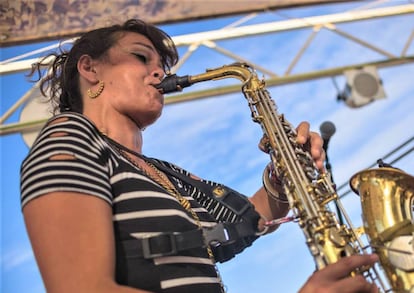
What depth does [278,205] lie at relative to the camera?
1.76m

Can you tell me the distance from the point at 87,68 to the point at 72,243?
2.53 ft

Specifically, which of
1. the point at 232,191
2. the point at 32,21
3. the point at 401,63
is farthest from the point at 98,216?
the point at 401,63

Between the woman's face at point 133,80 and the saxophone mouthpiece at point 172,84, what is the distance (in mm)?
17

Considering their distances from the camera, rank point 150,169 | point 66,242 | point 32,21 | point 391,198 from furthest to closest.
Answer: point 32,21 → point 150,169 → point 391,198 → point 66,242

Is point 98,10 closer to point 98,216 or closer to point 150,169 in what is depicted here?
point 150,169

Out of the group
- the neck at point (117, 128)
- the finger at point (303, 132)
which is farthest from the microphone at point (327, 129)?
the neck at point (117, 128)

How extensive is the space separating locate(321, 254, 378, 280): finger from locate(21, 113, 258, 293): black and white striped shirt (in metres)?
0.34

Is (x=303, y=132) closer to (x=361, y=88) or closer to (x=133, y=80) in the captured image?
(x=133, y=80)

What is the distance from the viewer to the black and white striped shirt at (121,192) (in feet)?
3.51

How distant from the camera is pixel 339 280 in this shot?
96cm

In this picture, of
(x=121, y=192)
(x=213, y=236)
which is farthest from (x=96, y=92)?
(x=213, y=236)

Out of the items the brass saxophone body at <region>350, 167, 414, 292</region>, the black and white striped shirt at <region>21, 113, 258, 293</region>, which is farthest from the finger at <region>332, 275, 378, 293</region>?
the black and white striped shirt at <region>21, 113, 258, 293</region>

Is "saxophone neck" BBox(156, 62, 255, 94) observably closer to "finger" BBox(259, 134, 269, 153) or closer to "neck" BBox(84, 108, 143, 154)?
"neck" BBox(84, 108, 143, 154)

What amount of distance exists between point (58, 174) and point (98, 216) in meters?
0.12
